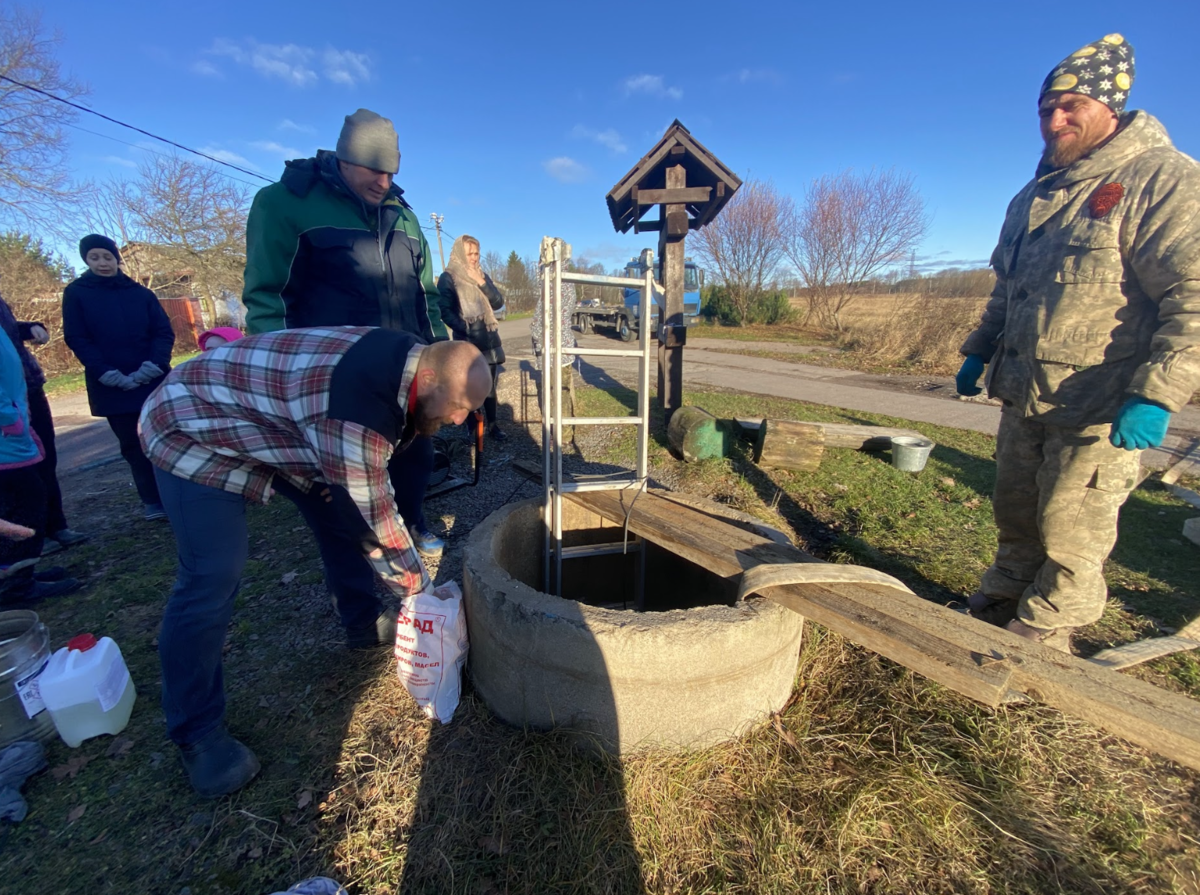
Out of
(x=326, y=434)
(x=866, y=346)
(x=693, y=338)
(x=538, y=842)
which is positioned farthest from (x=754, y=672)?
(x=693, y=338)

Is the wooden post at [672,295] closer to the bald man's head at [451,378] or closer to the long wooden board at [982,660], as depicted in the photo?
the long wooden board at [982,660]

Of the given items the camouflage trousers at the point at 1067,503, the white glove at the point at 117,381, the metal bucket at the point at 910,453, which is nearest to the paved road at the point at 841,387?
the metal bucket at the point at 910,453

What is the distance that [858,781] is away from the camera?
179 cm

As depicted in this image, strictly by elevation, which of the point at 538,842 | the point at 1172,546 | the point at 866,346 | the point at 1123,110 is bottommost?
the point at 538,842

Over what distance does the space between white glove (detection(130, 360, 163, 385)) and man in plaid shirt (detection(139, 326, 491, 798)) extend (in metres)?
2.54

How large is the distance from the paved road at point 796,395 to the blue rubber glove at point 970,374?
3.58 metres

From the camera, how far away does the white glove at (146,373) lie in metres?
3.59

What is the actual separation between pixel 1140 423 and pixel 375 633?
3132mm

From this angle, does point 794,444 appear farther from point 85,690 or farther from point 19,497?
point 19,497

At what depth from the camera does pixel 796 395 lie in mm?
8586

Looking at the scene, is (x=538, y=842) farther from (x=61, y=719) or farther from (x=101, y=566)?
(x=101, y=566)

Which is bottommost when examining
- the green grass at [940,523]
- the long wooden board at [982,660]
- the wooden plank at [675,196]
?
the green grass at [940,523]

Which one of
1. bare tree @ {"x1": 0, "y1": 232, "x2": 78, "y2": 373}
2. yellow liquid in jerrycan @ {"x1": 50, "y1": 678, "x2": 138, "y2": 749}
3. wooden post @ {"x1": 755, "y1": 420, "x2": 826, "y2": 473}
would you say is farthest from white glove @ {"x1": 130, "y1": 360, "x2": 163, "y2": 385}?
bare tree @ {"x1": 0, "y1": 232, "x2": 78, "y2": 373}

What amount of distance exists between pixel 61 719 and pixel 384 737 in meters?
1.22
